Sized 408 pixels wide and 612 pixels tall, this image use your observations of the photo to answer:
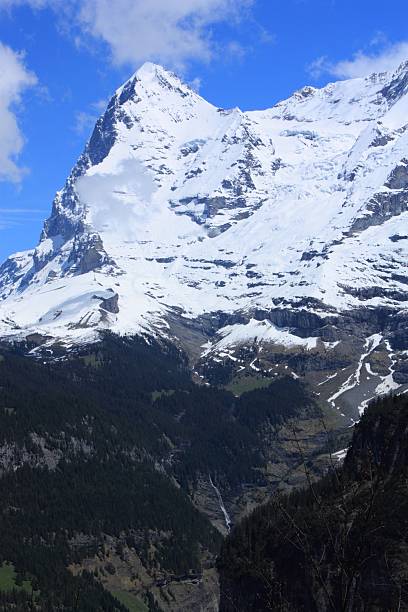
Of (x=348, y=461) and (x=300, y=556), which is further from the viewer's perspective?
(x=348, y=461)

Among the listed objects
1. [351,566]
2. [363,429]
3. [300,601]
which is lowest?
[300,601]

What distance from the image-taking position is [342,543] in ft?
73.8

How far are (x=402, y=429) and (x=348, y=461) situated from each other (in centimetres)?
1441

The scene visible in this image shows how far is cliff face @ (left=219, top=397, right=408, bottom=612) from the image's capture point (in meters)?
22.8

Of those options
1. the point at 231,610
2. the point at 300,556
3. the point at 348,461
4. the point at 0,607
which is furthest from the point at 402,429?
the point at 0,607

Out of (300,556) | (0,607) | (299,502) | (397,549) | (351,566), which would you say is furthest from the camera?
(0,607)

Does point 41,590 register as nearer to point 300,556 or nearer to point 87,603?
point 87,603

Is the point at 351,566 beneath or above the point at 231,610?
above

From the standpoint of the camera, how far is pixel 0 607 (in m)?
178

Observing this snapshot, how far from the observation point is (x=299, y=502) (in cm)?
13662

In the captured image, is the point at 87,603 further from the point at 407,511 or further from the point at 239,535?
the point at 407,511

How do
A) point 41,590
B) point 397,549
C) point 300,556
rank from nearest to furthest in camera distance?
point 397,549 → point 300,556 → point 41,590

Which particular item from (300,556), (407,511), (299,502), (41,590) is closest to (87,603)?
(41,590)

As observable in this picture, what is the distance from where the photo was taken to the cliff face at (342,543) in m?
22.8
